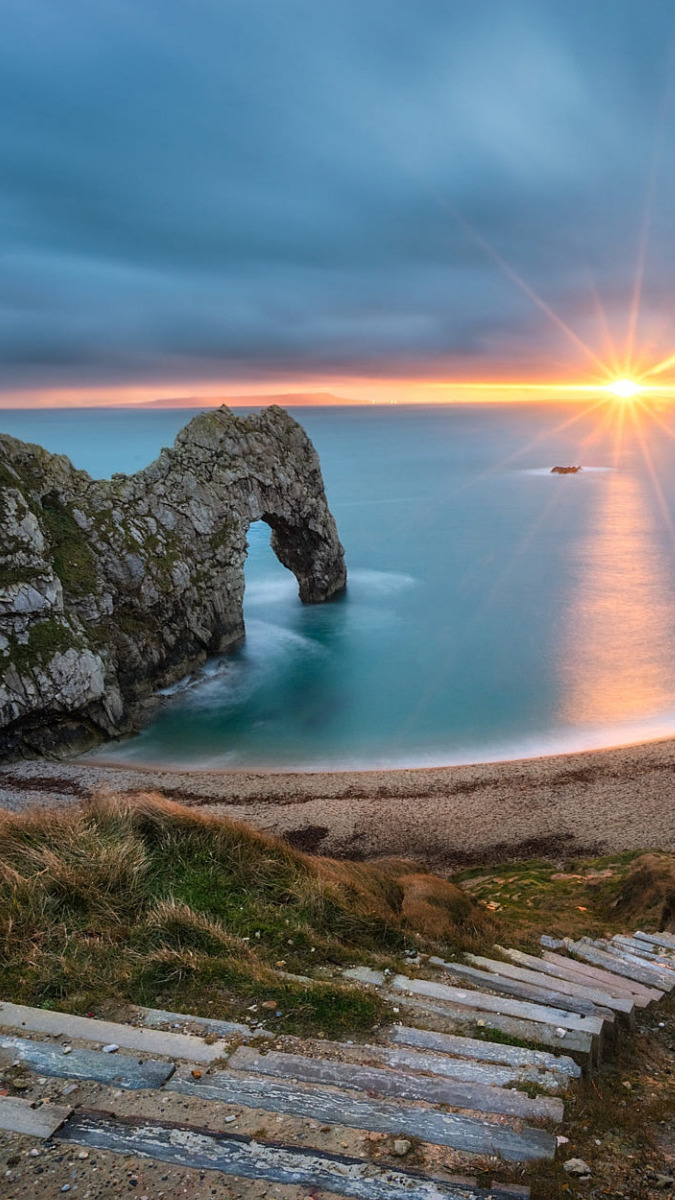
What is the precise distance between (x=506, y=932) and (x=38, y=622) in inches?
960

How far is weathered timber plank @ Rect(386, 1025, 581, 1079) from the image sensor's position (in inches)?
227

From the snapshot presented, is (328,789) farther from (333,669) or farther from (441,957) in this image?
(441,957)

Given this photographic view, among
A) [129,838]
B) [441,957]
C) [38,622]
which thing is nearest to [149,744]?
[38,622]

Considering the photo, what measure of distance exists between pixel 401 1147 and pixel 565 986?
3.82m

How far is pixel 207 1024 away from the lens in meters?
6.03

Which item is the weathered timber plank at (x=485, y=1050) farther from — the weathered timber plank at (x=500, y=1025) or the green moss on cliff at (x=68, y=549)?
the green moss on cliff at (x=68, y=549)

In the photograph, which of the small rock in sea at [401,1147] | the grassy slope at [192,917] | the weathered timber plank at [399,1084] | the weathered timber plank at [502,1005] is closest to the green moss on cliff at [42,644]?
the grassy slope at [192,917]

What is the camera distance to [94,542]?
3466cm

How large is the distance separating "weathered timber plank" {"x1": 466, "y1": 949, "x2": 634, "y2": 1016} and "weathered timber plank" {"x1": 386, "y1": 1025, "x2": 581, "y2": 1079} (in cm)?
148

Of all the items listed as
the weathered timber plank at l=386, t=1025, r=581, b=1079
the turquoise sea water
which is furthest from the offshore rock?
the weathered timber plank at l=386, t=1025, r=581, b=1079

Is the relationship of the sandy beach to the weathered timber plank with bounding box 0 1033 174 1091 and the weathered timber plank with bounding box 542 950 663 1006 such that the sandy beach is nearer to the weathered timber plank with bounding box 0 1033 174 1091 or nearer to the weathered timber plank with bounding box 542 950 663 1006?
the weathered timber plank with bounding box 542 950 663 1006

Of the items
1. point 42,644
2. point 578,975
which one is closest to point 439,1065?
point 578,975

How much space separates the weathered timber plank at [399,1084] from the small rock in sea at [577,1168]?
386mm

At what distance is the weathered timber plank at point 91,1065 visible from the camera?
16.9ft
